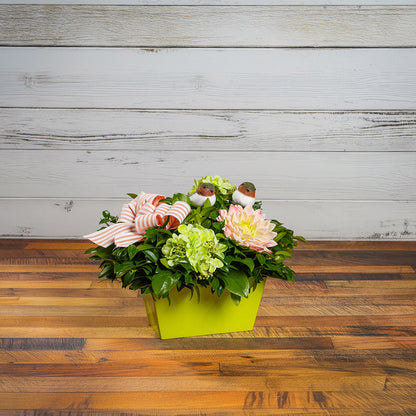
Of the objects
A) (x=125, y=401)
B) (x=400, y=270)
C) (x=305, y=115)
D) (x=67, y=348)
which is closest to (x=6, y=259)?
(x=67, y=348)

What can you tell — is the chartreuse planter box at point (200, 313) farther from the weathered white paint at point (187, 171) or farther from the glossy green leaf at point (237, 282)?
the weathered white paint at point (187, 171)

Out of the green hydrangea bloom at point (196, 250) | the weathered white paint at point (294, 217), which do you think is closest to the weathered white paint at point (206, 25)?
the weathered white paint at point (294, 217)

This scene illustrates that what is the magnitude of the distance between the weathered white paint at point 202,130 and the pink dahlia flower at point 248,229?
62 centimetres

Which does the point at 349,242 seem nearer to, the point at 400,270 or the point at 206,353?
the point at 400,270

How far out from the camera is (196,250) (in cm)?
76

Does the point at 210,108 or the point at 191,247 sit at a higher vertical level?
the point at 210,108

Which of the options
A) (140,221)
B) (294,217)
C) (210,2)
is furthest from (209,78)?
(140,221)

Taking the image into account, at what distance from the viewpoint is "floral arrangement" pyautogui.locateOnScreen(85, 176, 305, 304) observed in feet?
2.52

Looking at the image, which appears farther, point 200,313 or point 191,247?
point 200,313

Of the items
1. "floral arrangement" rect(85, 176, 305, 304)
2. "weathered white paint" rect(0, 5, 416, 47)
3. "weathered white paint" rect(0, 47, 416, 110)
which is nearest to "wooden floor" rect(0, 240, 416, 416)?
"floral arrangement" rect(85, 176, 305, 304)

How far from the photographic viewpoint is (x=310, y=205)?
148 cm

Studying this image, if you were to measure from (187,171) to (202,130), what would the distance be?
152 millimetres

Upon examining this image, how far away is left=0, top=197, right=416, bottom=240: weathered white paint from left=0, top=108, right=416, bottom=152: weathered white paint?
205 mm

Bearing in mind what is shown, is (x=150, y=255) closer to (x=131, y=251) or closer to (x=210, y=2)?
(x=131, y=251)
